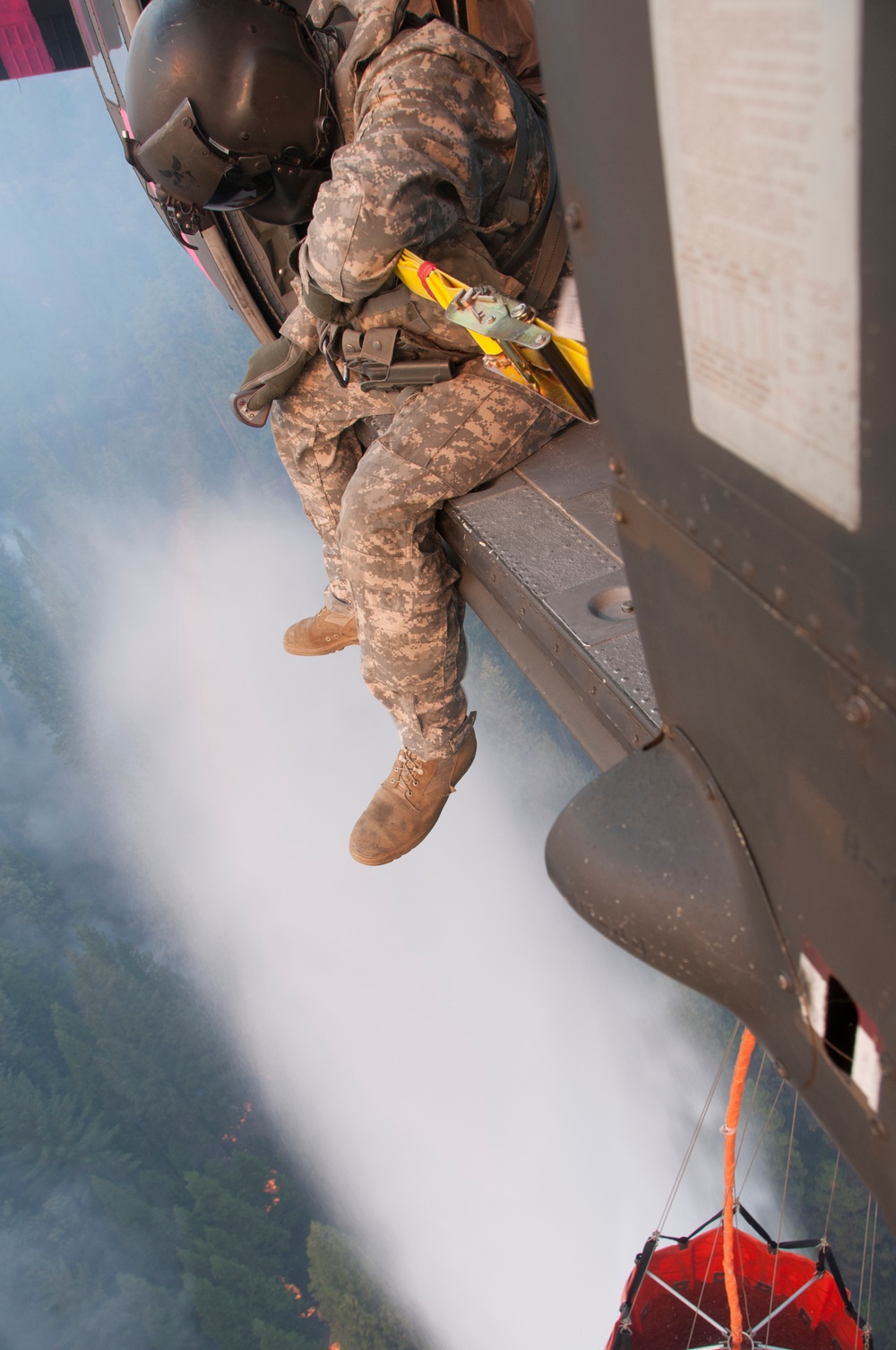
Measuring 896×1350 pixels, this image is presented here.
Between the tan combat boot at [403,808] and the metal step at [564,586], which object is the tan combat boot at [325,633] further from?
the metal step at [564,586]

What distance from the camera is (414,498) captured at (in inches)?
88.2

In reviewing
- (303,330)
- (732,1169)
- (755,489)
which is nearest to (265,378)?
(303,330)

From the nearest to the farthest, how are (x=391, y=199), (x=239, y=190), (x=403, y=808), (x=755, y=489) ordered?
1. (x=755, y=489)
2. (x=391, y=199)
3. (x=239, y=190)
4. (x=403, y=808)

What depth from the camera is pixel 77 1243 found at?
7148 mm

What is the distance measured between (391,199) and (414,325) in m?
0.35

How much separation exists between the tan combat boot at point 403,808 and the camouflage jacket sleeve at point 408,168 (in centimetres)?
125

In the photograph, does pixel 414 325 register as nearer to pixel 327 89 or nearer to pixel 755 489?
pixel 327 89

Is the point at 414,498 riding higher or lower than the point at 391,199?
lower

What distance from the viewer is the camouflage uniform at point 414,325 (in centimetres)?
188

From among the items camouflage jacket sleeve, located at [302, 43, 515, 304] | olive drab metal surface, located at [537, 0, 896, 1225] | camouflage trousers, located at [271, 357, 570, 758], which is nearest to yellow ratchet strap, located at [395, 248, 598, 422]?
camouflage jacket sleeve, located at [302, 43, 515, 304]

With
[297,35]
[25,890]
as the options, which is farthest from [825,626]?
[25,890]

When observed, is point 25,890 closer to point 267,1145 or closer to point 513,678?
point 267,1145

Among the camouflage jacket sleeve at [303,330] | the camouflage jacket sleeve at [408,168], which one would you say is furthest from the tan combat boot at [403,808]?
the camouflage jacket sleeve at [408,168]

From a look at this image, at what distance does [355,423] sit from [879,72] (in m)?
2.53
